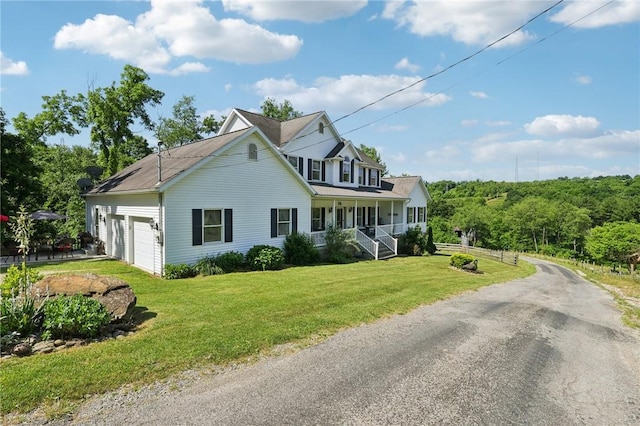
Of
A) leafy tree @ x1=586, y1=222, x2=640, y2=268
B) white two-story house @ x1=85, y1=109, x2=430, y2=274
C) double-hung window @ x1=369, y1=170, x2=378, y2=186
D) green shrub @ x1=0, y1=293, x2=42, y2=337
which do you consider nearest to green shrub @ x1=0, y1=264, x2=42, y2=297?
green shrub @ x1=0, y1=293, x2=42, y2=337

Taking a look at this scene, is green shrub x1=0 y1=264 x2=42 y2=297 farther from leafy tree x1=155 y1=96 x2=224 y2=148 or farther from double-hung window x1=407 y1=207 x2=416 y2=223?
leafy tree x1=155 y1=96 x2=224 y2=148

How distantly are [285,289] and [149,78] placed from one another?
27892 mm

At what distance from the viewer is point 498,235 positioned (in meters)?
69.6

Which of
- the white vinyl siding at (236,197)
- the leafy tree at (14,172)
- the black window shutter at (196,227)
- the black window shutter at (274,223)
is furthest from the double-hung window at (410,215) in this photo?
the leafy tree at (14,172)

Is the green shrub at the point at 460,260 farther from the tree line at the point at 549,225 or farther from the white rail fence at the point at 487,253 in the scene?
the tree line at the point at 549,225

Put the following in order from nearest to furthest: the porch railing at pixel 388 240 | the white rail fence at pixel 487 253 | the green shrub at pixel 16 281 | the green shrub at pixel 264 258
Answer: the green shrub at pixel 16 281
the green shrub at pixel 264 258
the porch railing at pixel 388 240
the white rail fence at pixel 487 253

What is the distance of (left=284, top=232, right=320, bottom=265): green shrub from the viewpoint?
17.6 meters

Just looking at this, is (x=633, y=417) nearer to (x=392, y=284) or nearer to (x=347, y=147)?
(x=392, y=284)

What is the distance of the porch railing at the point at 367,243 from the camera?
21500mm

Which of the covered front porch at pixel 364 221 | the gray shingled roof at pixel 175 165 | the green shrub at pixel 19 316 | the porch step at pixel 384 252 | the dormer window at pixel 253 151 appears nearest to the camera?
the green shrub at pixel 19 316

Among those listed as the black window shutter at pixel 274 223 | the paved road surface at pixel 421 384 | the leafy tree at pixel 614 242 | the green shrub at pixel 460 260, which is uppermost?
the black window shutter at pixel 274 223

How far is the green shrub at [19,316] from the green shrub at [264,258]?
942 centimetres

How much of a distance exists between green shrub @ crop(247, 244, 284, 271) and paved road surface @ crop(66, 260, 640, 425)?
27.4 feet

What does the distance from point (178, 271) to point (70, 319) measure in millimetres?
7212
